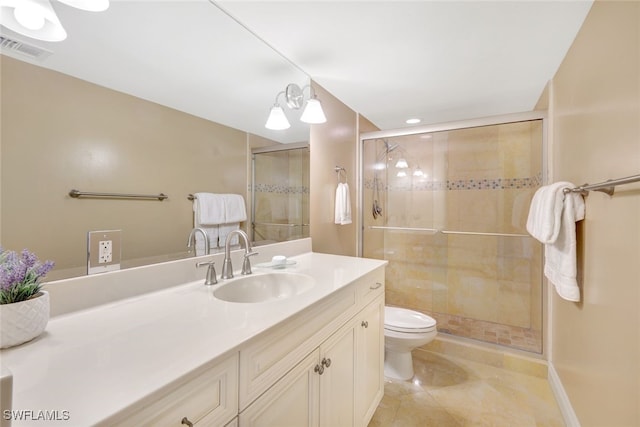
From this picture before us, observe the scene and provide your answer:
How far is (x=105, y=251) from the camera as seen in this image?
936 millimetres

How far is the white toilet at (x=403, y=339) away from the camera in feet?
6.21

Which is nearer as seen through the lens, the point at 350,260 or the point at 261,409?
the point at 261,409

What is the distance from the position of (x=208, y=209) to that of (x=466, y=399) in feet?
6.51

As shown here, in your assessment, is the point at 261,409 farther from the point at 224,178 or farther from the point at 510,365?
the point at 510,365

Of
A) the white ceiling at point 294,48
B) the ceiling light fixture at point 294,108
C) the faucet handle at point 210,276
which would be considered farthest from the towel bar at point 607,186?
the faucet handle at point 210,276

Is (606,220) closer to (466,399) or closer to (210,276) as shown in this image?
(466,399)

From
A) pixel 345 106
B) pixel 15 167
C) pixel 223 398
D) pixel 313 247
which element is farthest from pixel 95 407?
pixel 345 106

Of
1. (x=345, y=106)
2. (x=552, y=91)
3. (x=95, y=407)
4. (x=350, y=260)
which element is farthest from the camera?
(x=345, y=106)

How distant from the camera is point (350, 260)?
1718 millimetres

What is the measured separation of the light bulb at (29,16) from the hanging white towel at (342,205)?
1.81 meters

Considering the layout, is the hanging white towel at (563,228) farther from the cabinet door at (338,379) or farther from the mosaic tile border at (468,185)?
the mosaic tile border at (468,185)

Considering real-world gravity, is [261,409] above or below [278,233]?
below

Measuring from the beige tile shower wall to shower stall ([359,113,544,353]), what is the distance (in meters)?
1.89

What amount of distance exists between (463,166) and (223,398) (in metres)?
2.89
